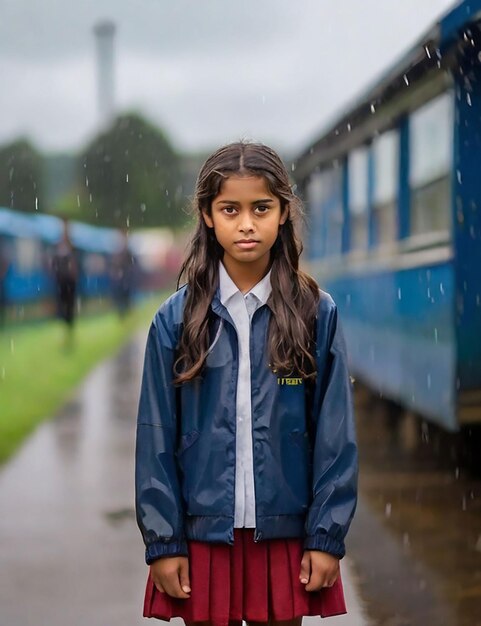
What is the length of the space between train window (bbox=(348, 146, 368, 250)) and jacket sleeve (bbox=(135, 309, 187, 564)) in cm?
899

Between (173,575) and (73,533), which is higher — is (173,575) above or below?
above

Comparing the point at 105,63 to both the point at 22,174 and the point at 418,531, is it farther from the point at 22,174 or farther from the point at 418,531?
the point at 418,531

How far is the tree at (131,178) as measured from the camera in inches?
2758

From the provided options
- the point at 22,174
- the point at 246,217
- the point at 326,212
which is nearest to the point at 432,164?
the point at 246,217

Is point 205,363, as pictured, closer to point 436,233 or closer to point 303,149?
point 436,233

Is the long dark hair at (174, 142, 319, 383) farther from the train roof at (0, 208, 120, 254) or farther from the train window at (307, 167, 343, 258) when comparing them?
the train roof at (0, 208, 120, 254)

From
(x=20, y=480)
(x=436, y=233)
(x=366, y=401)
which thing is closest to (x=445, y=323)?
(x=436, y=233)

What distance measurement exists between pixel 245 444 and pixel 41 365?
15.1 metres

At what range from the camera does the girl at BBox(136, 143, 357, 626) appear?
2.79 meters

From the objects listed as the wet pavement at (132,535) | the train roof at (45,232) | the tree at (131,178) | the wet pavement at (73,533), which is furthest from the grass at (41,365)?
the tree at (131,178)

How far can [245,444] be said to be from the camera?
9.29 feet

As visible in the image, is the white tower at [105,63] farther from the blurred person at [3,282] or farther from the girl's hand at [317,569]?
the girl's hand at [317,569]

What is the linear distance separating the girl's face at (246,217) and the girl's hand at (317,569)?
0.69 m

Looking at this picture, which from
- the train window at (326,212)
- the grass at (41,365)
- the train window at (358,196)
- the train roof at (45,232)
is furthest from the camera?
the train roof at (45,232)
